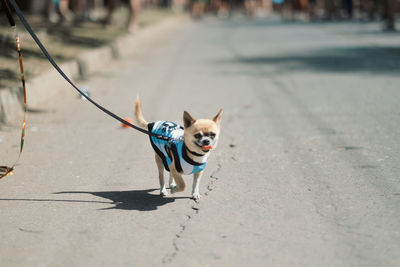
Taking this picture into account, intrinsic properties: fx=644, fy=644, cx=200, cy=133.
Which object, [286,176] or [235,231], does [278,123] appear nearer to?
[286,176]

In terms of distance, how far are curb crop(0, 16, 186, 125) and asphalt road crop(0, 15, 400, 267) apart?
22cm

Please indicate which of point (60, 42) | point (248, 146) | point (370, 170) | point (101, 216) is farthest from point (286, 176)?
point (60, 42)

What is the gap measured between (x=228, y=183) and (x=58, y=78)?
617 centimetres

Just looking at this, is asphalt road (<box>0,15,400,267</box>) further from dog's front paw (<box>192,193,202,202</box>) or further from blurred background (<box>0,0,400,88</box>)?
blurred background (<box>0,0,400,88</box>)

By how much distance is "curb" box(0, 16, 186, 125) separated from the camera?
8.34 metres

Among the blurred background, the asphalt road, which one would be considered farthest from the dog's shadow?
the blurred background

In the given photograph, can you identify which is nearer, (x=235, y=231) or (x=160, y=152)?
(x=235, y=231)

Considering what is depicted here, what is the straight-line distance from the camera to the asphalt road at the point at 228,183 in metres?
3.91

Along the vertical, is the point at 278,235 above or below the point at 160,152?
below

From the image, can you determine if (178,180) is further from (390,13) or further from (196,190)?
(390,13)

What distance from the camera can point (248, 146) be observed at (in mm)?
6730

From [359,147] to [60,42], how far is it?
10.4 metres

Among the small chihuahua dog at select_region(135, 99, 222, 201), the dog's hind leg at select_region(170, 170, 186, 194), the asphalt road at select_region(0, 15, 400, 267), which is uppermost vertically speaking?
the small chihuahua dog at select_region(135, 99, 222, 201)

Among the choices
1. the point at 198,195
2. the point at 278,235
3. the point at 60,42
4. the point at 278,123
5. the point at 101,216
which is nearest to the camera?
the point at 278,235
